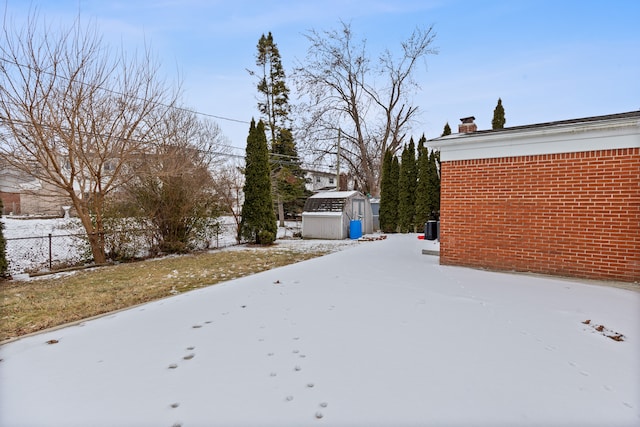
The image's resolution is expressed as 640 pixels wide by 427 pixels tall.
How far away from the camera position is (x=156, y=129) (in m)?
9.81

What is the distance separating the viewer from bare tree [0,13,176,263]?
740 centimetres

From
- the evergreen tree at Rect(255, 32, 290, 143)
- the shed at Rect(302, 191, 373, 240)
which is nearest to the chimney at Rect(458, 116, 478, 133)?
the shed at Rect(302, 191, 373, 240)

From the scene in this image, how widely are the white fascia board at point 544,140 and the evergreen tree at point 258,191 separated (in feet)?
26.6

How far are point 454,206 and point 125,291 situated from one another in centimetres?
629

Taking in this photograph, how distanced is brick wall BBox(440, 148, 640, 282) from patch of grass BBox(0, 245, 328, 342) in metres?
4.78

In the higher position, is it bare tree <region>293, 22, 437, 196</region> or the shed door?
bare tree <region>293, 22, 437, 196</region>

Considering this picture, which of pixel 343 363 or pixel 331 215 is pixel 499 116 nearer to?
pixel 331 215

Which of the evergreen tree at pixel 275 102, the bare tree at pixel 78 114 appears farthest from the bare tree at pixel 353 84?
the bare tree at pixel 78 114

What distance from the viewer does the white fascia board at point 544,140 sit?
15.3ft

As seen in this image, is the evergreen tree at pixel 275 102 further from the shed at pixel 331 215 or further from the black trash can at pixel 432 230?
the black trash can at pixel 432 230

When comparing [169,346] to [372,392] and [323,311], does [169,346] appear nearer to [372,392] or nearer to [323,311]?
[323,311]

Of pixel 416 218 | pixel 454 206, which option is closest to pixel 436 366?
pixel 454 206

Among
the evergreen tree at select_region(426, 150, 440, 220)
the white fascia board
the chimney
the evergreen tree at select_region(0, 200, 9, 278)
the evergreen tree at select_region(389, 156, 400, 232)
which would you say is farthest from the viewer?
the evergreen tree at select_region(389, 156, 400, 232)

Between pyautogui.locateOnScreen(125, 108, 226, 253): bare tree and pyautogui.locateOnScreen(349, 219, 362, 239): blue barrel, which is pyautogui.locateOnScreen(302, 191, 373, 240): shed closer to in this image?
pyautogui.locateOnScreen(349, 219, 362, 239): blue barrel
